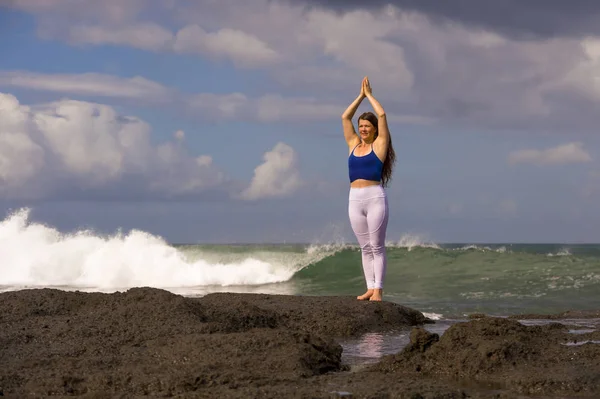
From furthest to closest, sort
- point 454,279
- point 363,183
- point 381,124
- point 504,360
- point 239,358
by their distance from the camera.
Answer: point 454,279 < point 363,183 < point 381,124 < point 504,360 < point 239,358

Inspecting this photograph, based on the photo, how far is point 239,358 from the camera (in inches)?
203

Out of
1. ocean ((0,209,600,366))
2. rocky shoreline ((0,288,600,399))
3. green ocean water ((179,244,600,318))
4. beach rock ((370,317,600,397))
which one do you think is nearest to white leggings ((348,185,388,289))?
rocky shoreline ((0,288,600,399))

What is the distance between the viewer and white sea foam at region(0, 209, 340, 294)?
21920 millimetres

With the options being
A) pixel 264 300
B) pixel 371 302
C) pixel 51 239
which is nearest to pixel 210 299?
pixel 264 300

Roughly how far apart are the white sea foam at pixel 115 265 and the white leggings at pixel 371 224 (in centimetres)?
1231

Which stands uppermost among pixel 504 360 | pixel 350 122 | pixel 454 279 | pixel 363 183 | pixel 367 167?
pixel 350 122

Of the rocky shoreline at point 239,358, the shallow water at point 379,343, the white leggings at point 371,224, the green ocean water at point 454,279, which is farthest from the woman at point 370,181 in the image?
the green ocean water at point 454,279

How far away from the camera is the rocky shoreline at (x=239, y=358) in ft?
15.2

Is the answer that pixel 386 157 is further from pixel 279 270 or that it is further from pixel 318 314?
pixel 279 270

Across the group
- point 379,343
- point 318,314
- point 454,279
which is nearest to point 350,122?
point 318,314

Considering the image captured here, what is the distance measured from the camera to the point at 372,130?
29.7ft

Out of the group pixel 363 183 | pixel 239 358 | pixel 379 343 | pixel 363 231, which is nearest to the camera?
pixel 239 358

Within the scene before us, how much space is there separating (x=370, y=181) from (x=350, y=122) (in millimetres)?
811

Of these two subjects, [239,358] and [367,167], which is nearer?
[239,358]
